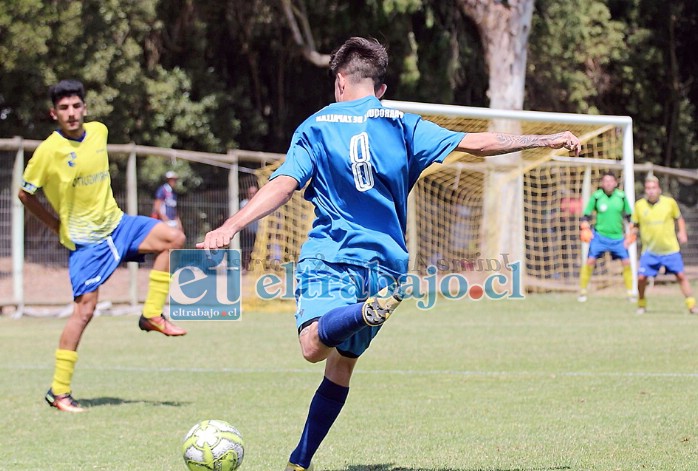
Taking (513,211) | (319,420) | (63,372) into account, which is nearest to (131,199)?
(513,211)

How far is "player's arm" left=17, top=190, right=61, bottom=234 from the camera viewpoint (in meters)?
8.56

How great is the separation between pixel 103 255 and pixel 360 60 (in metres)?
3.97

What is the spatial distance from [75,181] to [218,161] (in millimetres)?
11165

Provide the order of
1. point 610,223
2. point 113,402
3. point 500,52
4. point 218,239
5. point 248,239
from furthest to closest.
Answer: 1. point 500,52
2. point 248,239
3. point 610,223
4. point 113,402
5. point 218,239

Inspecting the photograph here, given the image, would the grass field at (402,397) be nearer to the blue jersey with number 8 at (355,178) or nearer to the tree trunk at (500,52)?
the blue jersey with number 8 at (355,178)

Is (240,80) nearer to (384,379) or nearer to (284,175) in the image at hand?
(384,379)

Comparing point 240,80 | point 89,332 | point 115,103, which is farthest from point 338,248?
point 240,80

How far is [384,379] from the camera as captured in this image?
10.0 m

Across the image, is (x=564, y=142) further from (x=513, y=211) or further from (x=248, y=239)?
(x=513, y=211)

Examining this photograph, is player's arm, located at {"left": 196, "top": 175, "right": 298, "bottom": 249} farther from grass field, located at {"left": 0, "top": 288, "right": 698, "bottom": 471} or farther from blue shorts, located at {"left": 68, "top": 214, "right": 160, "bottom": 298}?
blue shorts, located at {"left": 68, "top": 214, "right": 160, "bottom": 298}

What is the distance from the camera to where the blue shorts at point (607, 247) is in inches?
734

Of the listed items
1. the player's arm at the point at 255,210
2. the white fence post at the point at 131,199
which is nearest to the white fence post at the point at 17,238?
the white fence post at the point at 131,199

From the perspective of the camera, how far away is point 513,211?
71.7 feet

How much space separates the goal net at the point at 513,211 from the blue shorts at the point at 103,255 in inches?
432
